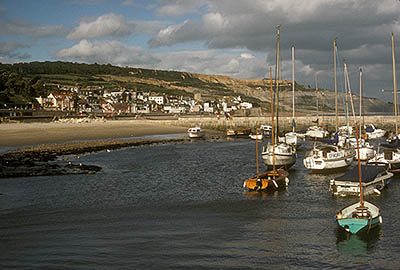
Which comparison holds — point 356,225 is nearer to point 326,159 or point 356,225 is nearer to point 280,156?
point 326,159

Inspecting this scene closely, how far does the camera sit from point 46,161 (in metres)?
45.7

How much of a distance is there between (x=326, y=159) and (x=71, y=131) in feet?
182

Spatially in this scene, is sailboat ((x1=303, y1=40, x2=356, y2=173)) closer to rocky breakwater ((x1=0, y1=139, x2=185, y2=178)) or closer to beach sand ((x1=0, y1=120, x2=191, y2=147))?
rocky breakwater ((x1=0, y1=139, x2=185, y2=178))

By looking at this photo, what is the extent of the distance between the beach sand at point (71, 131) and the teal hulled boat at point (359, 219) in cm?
5310

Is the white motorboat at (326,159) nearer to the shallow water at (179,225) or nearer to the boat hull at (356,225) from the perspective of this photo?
the shallow water at (179,225)

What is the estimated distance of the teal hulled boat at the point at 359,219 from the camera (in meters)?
20.8

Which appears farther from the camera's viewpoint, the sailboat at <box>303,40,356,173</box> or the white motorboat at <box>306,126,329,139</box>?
the white motorboat at <box>306,126,329,139</box>

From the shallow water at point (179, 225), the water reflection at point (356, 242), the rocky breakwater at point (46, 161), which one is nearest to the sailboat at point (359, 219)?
the water reflection at point (356, 242)

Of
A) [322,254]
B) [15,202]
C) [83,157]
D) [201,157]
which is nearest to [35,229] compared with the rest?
[15,202]

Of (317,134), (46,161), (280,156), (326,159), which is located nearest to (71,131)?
(46,161)

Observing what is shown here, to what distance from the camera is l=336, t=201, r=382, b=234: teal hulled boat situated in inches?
819

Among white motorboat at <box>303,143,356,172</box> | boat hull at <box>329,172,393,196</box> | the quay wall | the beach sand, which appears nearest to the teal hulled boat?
boat hull at <box>329,172,393,196</box>

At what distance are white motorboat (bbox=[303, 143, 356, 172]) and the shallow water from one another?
129 cm

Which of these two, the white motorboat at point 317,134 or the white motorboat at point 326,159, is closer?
the white motorboat at point 326,159
